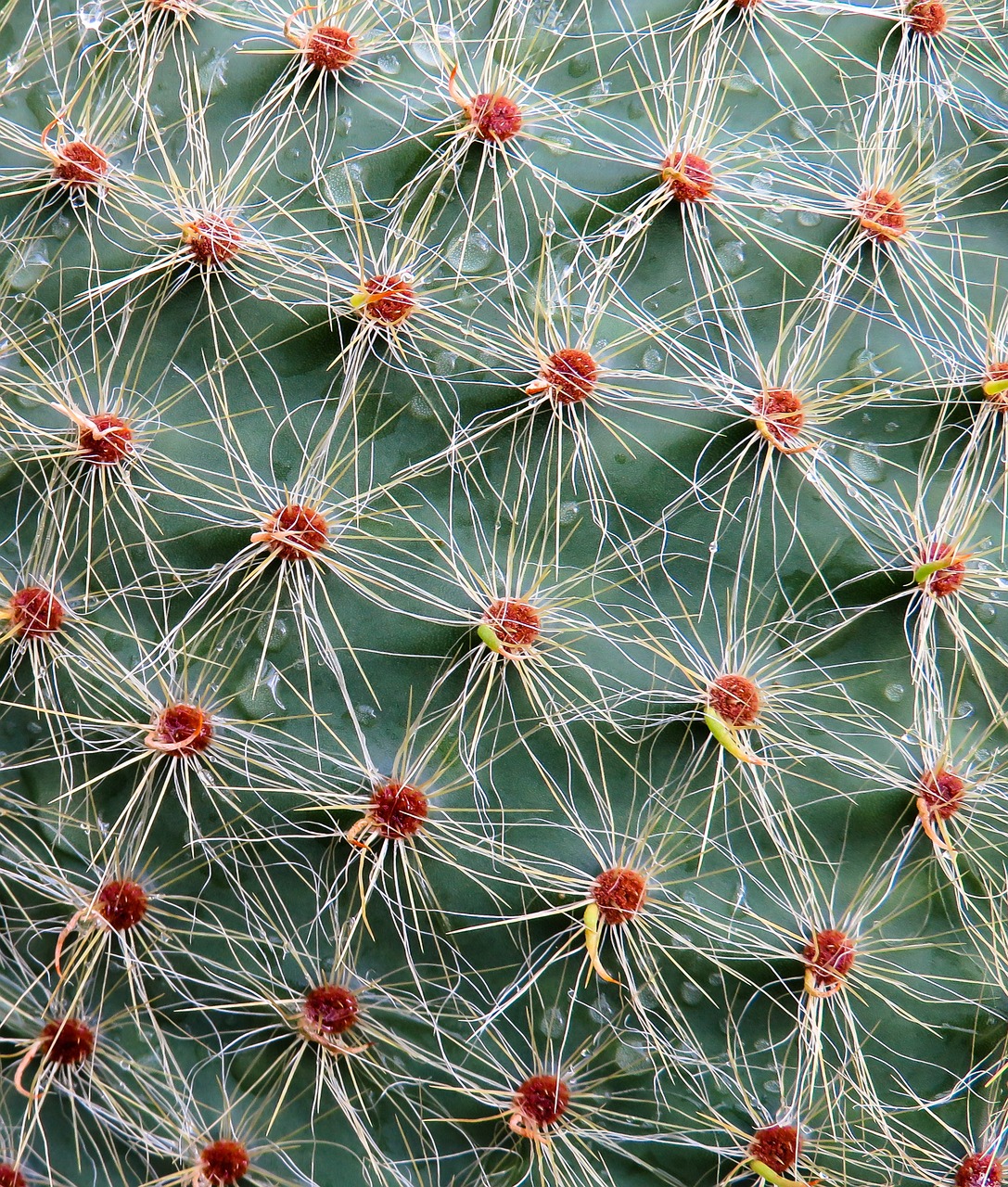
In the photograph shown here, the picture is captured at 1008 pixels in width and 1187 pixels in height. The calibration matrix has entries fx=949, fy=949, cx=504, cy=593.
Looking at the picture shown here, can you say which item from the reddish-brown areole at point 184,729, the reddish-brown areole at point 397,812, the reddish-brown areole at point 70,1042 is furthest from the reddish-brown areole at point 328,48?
the reddish-brown areole at point 70,1042

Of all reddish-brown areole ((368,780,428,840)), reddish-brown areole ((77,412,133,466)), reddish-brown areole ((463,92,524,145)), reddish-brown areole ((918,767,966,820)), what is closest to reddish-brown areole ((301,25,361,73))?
reddish-brown areole ((463,92,524,145))

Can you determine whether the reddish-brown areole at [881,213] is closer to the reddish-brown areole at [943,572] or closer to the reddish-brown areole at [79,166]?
the reddish-brown areole at [943,572]

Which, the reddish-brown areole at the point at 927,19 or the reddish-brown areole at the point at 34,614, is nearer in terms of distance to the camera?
the reddish-brown areole at the point at 34,614

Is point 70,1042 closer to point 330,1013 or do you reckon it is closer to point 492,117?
point 330,1013

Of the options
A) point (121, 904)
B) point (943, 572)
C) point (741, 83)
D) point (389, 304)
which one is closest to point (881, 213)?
point (741, 83)

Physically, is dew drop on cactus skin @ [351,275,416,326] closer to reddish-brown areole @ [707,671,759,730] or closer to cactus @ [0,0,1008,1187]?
cactus @ [0,0,1008,1187]
